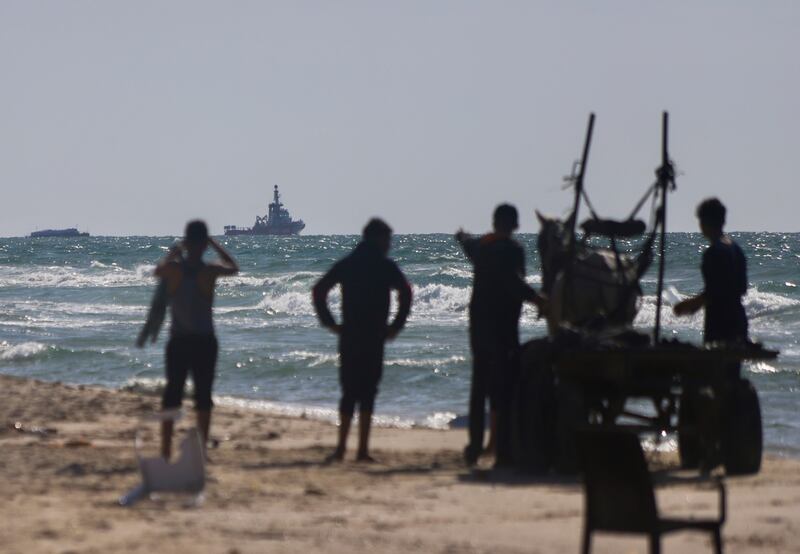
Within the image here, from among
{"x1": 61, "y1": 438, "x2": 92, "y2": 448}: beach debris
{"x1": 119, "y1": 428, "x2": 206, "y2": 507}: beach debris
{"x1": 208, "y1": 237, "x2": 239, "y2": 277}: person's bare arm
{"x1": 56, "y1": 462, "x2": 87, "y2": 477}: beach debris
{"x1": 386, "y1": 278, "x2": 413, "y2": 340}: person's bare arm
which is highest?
{"x1": 208, "y1": 237, "x2": 239, "y2": 277}: person's bare arm

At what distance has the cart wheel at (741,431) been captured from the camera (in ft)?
31.2

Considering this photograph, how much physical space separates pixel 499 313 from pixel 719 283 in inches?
54.0

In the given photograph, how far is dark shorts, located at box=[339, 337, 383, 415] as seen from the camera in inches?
404

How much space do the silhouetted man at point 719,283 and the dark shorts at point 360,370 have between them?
1.95 m

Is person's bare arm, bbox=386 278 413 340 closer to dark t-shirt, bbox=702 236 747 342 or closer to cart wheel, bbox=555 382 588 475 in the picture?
cart wheel, bbox=555 382 588 475

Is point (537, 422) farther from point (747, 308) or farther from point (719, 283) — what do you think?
point (747, 308)

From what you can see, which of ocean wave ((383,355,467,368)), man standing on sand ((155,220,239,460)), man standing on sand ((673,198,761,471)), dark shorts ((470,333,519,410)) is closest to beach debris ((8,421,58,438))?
man standing on sand ((155,220,239,460))

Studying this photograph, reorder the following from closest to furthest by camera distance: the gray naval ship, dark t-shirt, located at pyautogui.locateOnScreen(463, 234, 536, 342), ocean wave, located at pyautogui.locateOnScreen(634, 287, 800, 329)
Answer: dark t-shirt, located at pyautogui.locateOnScreen(463, 234, 536, 342) → ocean wave, located at pyautogui.locateOnScreen(634, 287, 800, 329) → the gray naval ship

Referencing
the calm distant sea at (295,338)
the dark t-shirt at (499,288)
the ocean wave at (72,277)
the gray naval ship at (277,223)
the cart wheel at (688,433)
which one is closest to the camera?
the cart wheel at (688,433)

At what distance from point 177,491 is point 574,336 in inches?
96.9

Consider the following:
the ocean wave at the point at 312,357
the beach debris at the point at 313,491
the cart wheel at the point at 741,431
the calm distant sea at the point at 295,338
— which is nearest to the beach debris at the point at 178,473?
the beach debris at the point at 313,491

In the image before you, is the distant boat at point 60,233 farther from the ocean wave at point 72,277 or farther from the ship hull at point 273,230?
the ocean wave at point 72,277

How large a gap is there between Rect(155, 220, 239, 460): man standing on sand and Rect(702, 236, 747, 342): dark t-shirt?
2.99 metres

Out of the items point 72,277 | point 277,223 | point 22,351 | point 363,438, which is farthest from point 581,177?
point 277,223
